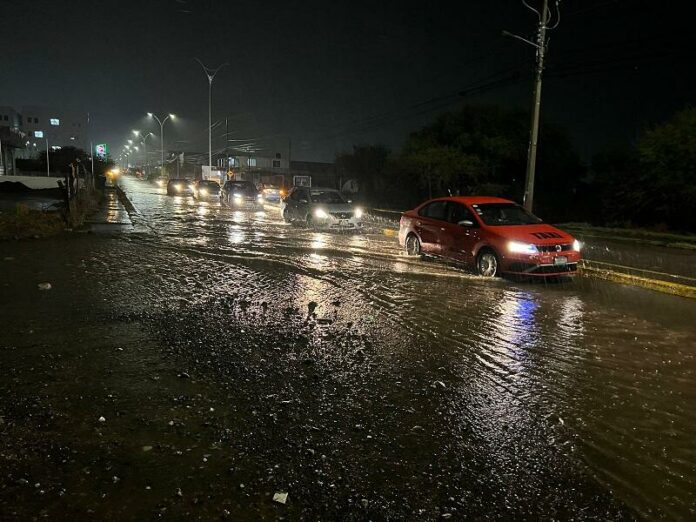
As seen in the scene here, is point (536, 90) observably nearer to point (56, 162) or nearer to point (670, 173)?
point (670, 173)

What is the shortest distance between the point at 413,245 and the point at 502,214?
2.55 meters

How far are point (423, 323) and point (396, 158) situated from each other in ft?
138

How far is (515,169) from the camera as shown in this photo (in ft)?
146

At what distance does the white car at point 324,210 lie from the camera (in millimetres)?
18812

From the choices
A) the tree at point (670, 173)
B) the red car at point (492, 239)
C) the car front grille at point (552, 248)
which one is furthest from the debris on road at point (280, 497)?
the tree at point (670, 173)

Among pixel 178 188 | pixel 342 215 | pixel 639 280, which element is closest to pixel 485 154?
pixel 178 188

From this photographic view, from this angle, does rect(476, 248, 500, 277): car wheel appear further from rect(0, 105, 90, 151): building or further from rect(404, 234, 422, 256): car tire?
rect(0, 105, 90, 151): building

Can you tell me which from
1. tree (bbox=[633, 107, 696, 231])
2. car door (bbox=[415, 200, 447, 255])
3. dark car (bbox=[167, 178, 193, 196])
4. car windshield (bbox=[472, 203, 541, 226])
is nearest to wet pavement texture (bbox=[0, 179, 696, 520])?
car windshield (bbox=[472, 203, 541, 226])

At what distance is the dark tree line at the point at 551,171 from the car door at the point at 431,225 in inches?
630

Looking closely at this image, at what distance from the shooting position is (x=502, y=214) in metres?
11.6

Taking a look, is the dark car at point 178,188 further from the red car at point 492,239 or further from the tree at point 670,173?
the red car at point 492,239

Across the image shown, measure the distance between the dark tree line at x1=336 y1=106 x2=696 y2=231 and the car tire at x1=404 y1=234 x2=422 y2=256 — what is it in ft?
53.0

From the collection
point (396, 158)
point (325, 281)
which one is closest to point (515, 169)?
point (396, 158)

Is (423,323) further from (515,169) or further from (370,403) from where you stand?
(515,169)
